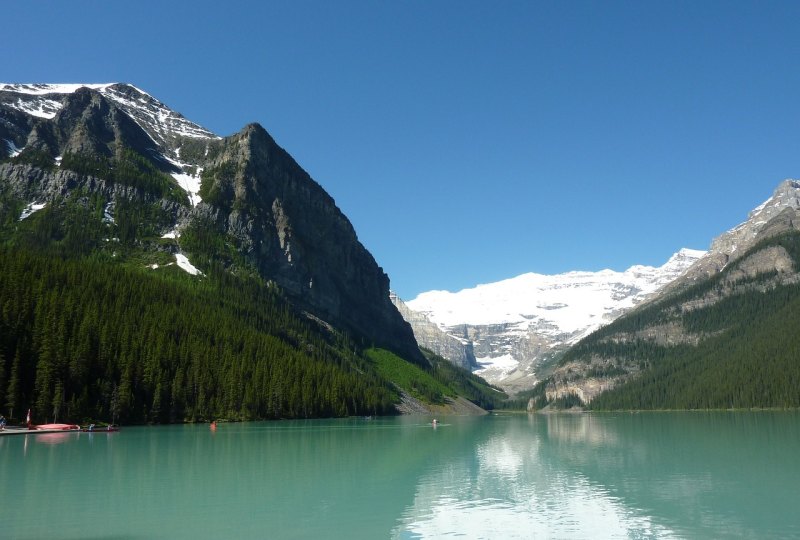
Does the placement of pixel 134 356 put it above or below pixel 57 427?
above

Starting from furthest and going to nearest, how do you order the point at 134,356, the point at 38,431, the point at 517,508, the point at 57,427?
the point at 134,356, the point at 57,427, the point at 38,431, the point at 517,508

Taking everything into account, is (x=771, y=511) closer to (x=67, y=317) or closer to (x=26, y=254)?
(x=67, y=317)

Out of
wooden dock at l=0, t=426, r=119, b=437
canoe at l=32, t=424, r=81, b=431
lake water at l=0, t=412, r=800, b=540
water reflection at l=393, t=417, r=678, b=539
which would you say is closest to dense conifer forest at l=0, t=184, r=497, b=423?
canoe at l=32, t=424, r=81, b=431

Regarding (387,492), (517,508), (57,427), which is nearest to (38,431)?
→ (57,427)

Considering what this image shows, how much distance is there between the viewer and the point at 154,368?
118m

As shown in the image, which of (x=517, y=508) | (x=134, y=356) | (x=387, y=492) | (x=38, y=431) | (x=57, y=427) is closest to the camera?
(x=517, y=508)

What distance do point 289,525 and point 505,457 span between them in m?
41.1

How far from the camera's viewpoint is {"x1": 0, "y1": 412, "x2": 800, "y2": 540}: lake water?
30234 mm

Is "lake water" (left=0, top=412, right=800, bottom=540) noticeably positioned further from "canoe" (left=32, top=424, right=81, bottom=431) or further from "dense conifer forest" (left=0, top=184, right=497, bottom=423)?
"dense conifer forest" (left=0, top=184, right=497, bottom=423)

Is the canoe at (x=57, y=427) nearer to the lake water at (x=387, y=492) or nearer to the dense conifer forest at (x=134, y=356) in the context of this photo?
the dense conifer forest at (x=134, y=356)

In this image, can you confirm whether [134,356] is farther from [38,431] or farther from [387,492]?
[387,492]

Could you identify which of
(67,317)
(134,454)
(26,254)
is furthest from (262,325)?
(134,454)

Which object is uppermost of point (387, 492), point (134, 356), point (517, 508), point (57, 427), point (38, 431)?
point (134, 356)

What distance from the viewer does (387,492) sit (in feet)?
137
